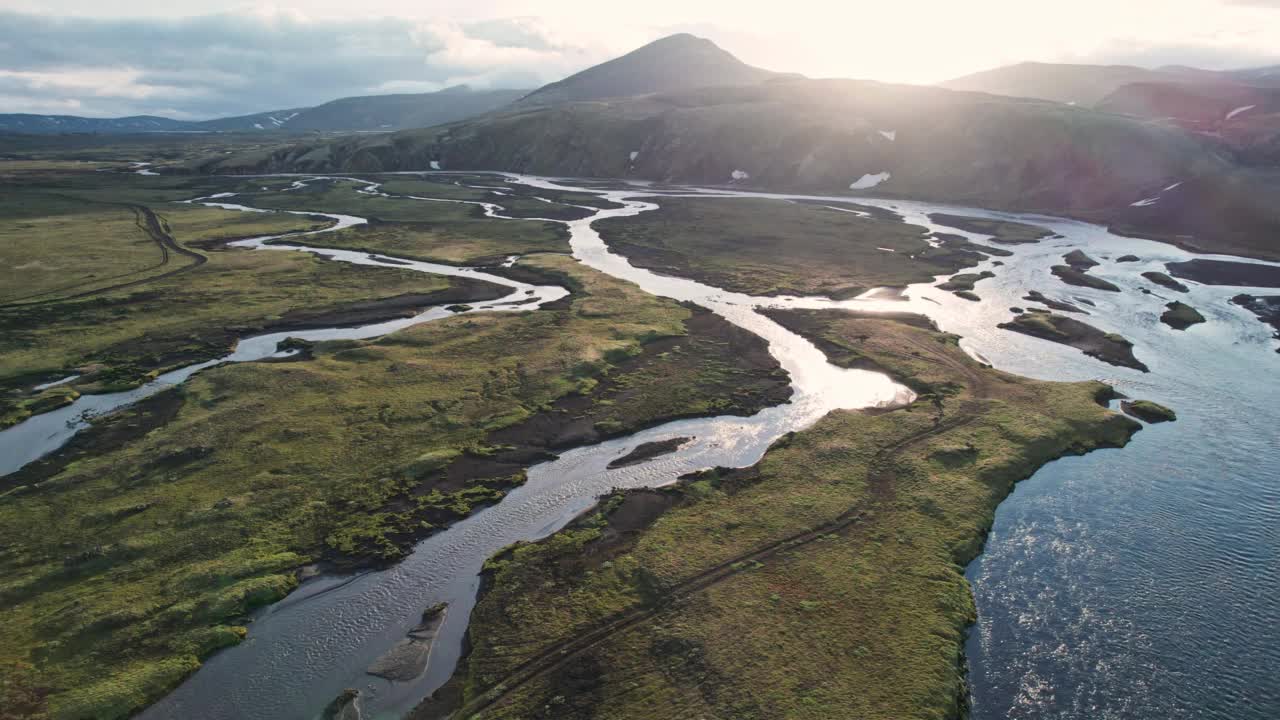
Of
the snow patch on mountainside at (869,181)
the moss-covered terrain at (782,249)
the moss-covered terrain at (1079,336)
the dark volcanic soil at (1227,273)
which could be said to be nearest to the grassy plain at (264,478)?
the moss-covered terrain at (782,249)

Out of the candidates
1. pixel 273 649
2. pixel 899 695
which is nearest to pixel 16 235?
pixel 273 649

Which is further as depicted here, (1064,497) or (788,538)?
(1064,497)

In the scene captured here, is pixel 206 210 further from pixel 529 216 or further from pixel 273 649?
pixel 273 649

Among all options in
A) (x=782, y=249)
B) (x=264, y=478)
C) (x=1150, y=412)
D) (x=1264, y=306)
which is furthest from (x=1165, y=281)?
(x=264, y=478)

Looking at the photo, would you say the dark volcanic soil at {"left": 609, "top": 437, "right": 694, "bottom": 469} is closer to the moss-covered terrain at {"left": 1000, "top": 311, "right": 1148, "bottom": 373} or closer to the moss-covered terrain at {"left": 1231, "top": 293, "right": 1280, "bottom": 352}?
the moss-covered terrain at {"left": 1000, "top": 311, "right": 1148, "bottom": 373}

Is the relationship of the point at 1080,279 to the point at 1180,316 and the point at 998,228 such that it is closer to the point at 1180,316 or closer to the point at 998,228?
the point at 1180,316

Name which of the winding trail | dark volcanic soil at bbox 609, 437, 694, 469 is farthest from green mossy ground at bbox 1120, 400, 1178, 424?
the winding trail
